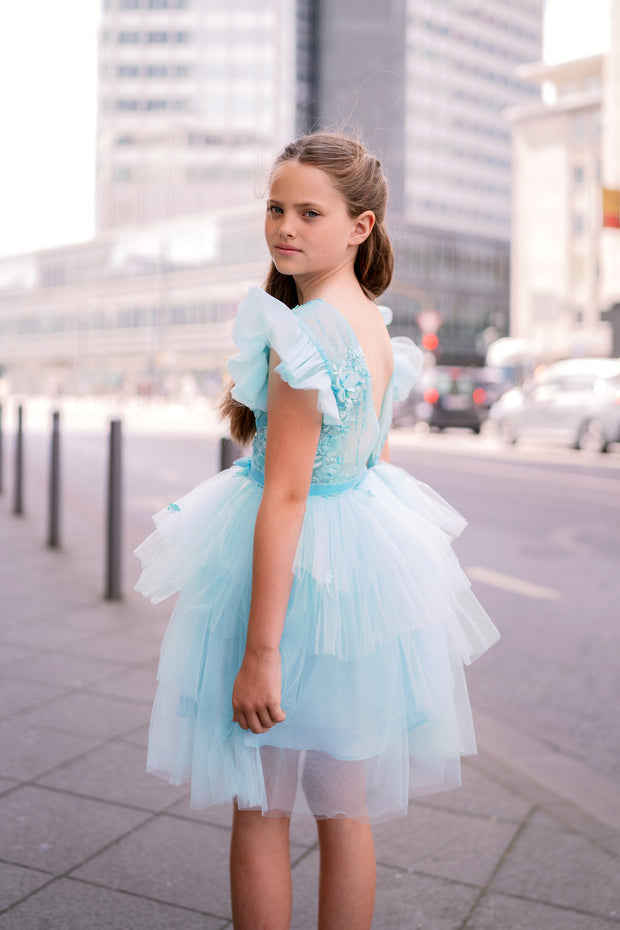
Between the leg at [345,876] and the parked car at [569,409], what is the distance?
57.1 feet

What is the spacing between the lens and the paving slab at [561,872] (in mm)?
2559

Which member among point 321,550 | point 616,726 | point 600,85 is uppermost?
point 600,85

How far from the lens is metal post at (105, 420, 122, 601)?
19.6 ft

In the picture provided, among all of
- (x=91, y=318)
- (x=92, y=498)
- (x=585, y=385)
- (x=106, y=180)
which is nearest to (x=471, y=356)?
(x=91, y=318)

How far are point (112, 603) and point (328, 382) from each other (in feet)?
14.5

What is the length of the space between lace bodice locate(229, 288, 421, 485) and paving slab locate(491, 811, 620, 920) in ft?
4.44

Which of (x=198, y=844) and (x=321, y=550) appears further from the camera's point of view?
(x=198, y=844)

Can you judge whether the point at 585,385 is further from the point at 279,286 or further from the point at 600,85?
the point at 600,85

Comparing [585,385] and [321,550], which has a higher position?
[585,385]

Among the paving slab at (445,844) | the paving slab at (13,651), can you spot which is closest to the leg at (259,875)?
the paving slab at (445,844)

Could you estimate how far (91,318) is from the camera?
95.6 m

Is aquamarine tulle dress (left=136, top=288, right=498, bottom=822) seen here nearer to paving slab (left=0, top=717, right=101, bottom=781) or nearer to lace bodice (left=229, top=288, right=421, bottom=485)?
lace bodice (left=229, top=288, right=421, bottom=485)

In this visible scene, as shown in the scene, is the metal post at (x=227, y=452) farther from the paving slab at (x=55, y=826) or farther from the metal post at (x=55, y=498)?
the metal post at (x=55, y=498)

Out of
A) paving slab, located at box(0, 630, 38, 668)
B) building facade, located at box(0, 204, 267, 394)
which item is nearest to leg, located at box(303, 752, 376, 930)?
paving slab, located at box(0, 630, 38, 668)
